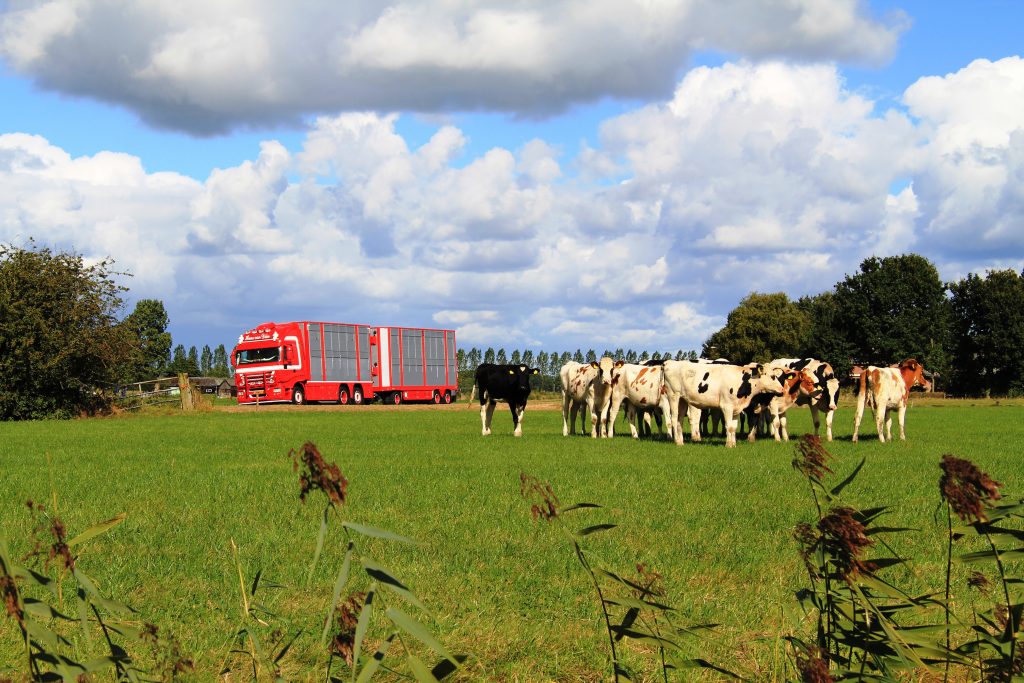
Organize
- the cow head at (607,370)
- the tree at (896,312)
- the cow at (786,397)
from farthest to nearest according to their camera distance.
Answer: the tree at (896,312) → the cow head at (607,370) → the cow at (786,397)

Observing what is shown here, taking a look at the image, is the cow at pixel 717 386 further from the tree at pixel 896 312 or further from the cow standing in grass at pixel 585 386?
the tree at pixel 896 312

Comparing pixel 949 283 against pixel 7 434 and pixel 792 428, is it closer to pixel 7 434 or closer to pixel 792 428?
pixel 792 428

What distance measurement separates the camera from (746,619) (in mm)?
6332

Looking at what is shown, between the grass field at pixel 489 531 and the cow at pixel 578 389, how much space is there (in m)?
4.25

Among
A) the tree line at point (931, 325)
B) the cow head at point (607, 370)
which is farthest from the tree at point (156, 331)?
the cow head at point (607, 370)

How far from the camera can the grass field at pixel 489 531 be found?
599 cm

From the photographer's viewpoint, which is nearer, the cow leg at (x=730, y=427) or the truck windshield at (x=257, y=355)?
the cow leg at (x=730, y=427)

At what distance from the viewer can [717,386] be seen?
22.0 m

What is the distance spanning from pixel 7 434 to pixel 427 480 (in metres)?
19.3

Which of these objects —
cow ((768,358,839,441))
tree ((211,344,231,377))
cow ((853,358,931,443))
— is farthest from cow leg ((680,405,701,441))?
tree ((211,344,231,377))

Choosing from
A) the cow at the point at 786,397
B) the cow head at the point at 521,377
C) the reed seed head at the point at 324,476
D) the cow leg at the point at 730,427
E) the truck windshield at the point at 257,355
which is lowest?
the cow leg at the point at 730,427

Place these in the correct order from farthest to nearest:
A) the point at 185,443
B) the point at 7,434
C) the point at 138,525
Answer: the point at 7,434 → the point at 185,443 → the point at 138,525

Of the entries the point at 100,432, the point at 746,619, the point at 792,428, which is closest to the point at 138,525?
the point at 746,619

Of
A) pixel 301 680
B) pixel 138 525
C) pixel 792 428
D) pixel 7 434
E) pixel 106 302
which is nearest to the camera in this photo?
pixel 301 680
